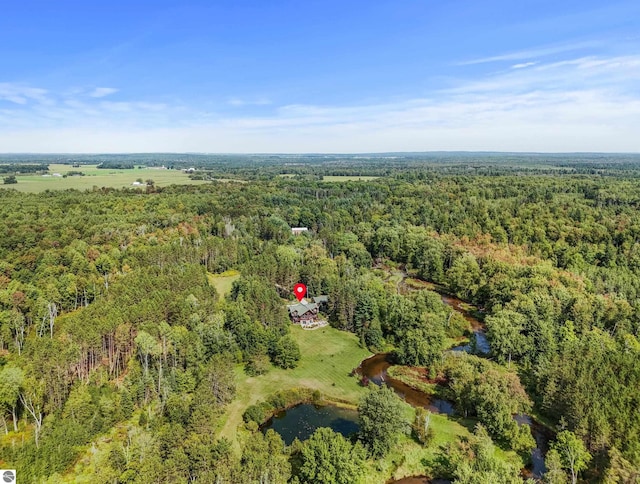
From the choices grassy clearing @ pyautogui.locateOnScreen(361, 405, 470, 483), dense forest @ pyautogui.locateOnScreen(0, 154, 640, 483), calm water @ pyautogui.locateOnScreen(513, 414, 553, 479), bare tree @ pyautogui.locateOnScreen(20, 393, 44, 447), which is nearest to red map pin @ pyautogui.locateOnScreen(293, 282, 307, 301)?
dense forest @ pyautogui.locateOnScreen(0, 154, 640, 483)

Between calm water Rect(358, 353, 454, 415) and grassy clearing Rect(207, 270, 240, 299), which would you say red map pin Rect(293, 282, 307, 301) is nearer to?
grassy clearing Rect(207, 270, 240, 299)

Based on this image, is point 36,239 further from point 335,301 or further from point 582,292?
→ point 582,292

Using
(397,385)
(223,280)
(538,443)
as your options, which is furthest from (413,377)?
(223,280)

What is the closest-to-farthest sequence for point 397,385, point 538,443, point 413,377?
point 538,443 < point 397,385 < point 413,377

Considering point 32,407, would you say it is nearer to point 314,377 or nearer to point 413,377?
point 314,377

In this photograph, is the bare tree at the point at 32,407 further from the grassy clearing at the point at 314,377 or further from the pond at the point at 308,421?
the pond at the point at 308,421

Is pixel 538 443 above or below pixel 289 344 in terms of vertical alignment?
below
